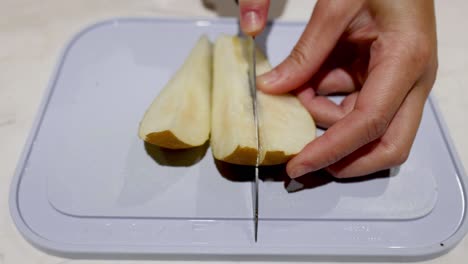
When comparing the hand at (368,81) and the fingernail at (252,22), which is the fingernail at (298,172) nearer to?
the hand at (368,81)

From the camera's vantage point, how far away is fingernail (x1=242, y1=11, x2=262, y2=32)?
99 cm

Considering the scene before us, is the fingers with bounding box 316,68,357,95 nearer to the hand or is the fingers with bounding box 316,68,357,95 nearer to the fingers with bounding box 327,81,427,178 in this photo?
the hand

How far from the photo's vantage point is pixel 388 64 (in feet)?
3.05

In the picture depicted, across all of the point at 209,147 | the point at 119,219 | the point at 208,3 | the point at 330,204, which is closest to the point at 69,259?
the point at 119,219

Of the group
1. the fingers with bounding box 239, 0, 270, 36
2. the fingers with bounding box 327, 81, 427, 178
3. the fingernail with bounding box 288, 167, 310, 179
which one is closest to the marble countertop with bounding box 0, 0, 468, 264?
the fingers with bounding box 327, 81, 427, 178

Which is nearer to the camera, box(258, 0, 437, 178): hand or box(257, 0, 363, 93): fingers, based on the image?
box(258, 0, 437, 178): hand

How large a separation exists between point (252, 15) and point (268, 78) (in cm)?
14

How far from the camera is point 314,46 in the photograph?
102 centimetres

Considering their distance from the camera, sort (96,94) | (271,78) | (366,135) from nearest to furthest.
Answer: (366,135) → (271,78) → (96,94)

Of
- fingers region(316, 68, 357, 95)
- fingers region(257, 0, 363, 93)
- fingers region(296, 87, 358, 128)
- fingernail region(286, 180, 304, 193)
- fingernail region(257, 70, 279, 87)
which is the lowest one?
fingernail region(286, 180, 304, 193)

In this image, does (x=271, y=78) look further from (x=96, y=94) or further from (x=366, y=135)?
(x=96, y=94)

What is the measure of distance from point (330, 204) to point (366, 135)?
6.5 inches

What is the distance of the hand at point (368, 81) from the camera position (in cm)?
89

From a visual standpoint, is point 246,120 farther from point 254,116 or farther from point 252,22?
point 252,22
